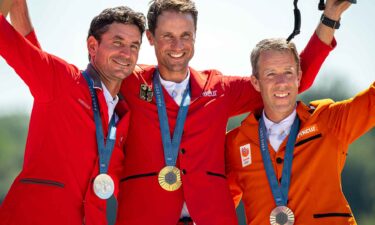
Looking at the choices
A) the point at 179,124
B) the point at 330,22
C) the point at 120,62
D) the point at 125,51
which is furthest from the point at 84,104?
the point at 330,22

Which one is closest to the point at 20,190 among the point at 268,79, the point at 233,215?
the point at 233,215

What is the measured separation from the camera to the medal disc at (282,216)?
689 cm

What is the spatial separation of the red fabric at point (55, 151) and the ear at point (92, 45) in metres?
0.50

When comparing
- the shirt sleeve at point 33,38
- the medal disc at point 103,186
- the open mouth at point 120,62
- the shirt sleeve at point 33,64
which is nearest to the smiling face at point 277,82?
the open mouth at point 120,62

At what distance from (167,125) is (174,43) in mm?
802

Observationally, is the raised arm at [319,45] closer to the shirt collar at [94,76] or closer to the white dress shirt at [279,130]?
the white dress shirt at [279,130]

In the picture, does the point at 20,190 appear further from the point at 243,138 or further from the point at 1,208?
the point at 243,138

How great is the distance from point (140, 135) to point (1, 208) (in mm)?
1456

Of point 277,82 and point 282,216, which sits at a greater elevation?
point 277,82

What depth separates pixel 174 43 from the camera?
7.31 meters

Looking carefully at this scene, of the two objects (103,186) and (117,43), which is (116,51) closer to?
(117,43)

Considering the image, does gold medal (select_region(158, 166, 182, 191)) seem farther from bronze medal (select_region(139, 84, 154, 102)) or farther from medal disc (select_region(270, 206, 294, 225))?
medal disc (select_region(270, 206, 294, 225))

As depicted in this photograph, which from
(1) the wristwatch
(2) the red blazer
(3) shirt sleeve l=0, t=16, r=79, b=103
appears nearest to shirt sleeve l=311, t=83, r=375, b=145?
(1) the wristwatch

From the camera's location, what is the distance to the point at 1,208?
20.9 feet
